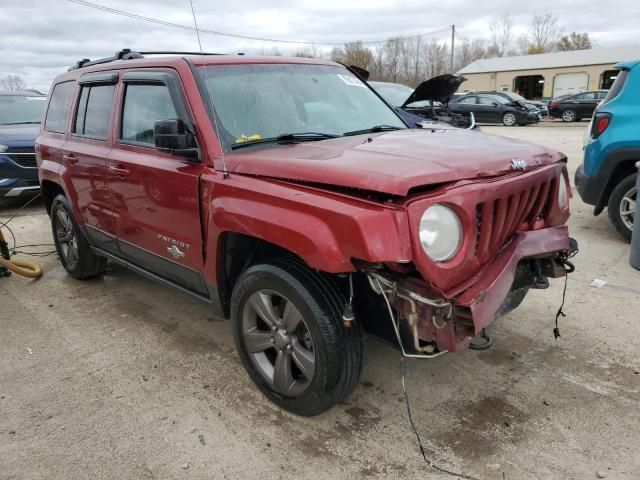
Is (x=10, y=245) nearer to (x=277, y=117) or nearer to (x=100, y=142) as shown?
(x=100, y=142)

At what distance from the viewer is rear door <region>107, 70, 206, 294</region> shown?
3.20 metres

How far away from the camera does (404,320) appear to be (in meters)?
2.43

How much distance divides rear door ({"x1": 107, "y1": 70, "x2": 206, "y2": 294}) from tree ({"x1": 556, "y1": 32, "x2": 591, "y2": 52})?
87.5m

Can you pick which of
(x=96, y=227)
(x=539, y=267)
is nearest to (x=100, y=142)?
(x=96, y=227)

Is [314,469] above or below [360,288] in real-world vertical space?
below

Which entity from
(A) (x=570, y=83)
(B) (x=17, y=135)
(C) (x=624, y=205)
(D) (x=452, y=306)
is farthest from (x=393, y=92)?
(A) (x=570, y=83)

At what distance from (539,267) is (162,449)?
7.32ft

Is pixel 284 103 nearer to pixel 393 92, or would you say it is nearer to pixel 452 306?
pixel 452 306

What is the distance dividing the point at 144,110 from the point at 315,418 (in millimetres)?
2351

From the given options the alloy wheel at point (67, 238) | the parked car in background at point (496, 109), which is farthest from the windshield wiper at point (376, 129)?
the parked car in background at point (496, 109)

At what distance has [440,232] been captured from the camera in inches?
88.4

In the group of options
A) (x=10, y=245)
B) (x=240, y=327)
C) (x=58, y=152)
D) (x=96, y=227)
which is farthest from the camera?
(x=10, y=245)

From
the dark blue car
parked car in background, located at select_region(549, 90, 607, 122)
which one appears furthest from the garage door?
the dark blue car

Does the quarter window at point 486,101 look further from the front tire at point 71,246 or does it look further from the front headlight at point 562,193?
the front headlight at point 562,193
